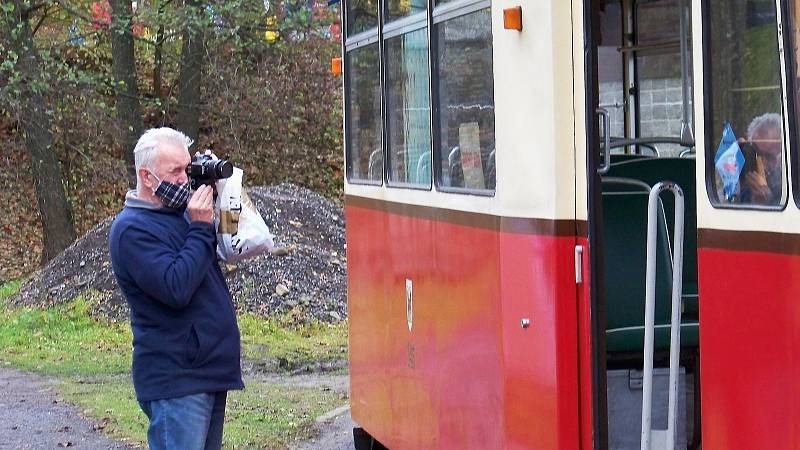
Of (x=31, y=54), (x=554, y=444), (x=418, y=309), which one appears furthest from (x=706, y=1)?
Result: (x=31, y=54)

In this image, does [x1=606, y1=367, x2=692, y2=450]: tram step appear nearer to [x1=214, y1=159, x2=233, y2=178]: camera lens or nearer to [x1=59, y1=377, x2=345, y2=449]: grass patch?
[x1=214, y1=159, x2=233, y2=178]: camera lens

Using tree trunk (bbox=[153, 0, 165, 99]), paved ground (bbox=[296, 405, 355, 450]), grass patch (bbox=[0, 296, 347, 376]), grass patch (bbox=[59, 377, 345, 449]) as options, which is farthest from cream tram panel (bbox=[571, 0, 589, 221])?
tree trunk (bbox=[153, 0, 165, 99])

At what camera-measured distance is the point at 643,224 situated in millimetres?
6016

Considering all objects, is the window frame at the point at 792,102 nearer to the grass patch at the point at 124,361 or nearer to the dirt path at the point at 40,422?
the grass patch at the point at 124,361

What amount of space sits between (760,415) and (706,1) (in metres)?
1.13

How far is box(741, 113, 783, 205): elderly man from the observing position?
399 centimetres

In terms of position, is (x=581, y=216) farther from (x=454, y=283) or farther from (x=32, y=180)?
(x=32, y=180)

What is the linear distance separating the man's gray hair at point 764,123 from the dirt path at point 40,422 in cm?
649

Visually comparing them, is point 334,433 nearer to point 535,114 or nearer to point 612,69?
point 612,69

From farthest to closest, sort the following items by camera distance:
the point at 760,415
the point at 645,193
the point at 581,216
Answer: the point at 645,193 → the point at 581,216 → the point at 760,415

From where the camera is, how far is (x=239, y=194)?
5.68 m

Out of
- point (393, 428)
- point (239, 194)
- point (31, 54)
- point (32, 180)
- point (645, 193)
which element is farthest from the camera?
point (32, 180)

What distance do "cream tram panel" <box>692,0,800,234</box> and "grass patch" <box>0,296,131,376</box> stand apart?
10164 millimetres

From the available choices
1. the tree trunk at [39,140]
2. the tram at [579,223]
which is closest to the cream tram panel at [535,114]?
the tram at [579,223]
